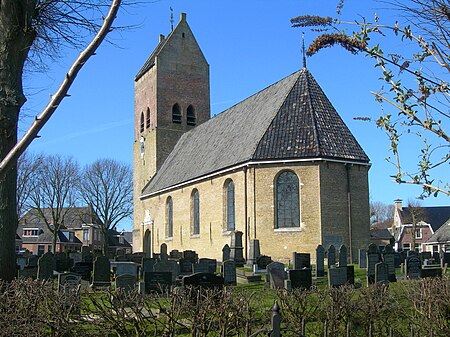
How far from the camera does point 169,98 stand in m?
42.8

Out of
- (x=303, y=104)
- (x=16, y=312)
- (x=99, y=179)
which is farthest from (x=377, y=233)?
(x=16, y=312)

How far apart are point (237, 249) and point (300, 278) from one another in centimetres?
1050

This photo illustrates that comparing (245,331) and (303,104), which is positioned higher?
(303,104)

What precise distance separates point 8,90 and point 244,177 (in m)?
21.7

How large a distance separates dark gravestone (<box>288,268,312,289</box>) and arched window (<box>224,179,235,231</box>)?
46.8 feet

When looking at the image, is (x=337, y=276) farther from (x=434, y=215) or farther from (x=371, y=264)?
(x=434, y=215)

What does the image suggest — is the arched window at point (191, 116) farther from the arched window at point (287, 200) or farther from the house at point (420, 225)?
the house at point (420, 225)

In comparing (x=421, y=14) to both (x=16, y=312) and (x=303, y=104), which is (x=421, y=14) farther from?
(x=303, y=104)

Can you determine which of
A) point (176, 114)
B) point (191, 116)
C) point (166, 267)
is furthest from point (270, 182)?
point (191, 116)

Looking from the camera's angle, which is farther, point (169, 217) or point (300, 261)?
point (169, 217)

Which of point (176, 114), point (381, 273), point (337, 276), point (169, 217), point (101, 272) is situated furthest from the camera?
point (176, 114)

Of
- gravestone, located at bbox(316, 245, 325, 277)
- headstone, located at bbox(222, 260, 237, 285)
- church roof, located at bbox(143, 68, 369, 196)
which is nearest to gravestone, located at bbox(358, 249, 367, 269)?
gravestone, located at bbox(316, 245, 325, 277)

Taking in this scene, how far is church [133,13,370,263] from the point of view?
26750 millimetres

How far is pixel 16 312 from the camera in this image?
7.01 meters
